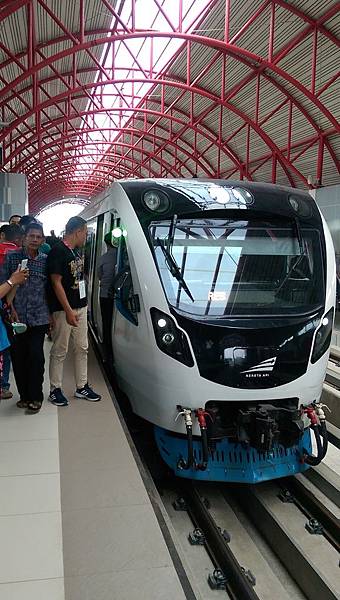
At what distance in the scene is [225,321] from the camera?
13.3 ft

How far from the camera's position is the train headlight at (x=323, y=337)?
4246mm

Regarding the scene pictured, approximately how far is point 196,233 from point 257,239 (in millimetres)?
526

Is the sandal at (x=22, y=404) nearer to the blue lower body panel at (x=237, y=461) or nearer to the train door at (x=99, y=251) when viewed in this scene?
the blue lower body panel at (x=237, y=461)

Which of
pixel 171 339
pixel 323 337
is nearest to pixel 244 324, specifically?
pixel 171 339

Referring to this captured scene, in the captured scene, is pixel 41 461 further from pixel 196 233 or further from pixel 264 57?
pixel 264 57

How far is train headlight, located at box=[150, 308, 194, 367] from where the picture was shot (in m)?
3.97

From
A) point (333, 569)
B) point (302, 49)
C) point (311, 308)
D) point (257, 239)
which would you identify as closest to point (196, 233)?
point (257, 239)

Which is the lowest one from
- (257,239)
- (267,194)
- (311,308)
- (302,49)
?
(311,308)

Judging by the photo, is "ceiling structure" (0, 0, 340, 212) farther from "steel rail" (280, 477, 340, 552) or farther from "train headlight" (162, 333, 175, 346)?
"steel rail" (280, 477, 340, 552)

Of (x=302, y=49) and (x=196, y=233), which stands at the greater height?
(x=302, y=49)

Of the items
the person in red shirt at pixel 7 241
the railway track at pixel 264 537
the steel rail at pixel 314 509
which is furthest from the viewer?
the person in red shirt at pixel 7 241

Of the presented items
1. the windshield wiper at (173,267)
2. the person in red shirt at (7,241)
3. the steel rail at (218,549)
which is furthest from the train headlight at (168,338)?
the person in red shirt at (7,241)

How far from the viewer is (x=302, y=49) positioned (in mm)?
15453

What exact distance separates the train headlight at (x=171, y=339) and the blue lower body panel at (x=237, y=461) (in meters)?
0.64
